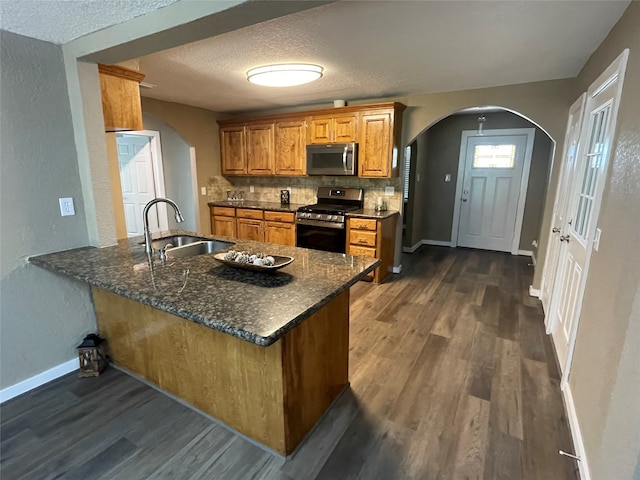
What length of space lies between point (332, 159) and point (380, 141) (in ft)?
2.16

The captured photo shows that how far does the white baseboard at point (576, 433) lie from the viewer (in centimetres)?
150

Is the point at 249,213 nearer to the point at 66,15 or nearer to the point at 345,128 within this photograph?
the point at 345,128

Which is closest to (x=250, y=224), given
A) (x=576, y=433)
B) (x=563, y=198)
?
(x=563, y=198)

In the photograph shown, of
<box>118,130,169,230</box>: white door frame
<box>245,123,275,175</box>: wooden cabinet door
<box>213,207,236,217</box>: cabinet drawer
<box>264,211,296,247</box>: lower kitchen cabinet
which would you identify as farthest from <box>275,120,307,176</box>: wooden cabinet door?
Answer: <box>118,130,169,230</box>: white door frame

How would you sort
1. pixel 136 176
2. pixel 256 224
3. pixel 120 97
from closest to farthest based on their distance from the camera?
pixel 120 97, pixel 256 224, pixel 136 176

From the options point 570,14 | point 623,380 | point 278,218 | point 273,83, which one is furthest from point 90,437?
point 570,14

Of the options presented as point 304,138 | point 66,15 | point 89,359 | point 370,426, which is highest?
point 66,15

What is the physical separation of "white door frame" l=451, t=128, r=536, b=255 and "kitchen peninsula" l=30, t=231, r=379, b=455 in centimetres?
449

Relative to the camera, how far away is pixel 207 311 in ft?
4.25

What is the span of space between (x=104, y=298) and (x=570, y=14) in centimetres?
349

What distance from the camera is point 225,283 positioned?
1.62 metres

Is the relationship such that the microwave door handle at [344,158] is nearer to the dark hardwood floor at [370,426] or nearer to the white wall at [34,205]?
the dark hardwood floor at [370,426]

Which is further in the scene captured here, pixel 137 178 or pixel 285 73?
pixel 137 178

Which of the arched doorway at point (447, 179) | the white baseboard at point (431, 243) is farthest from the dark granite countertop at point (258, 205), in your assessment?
the white baseboard at point (431, 243)
